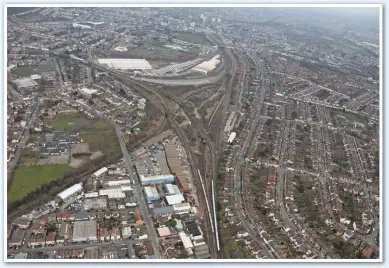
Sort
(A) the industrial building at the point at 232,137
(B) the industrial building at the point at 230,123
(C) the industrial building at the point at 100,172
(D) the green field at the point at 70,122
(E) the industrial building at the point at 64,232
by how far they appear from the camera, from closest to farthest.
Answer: (E) the industrial building at the point at 64,232
(C) the industrial building at the point at 100,172
(D) the green field at the point at 70,122
(A) the industrial building at the point at 232,137
(B) the industrial building at the point at 230,123

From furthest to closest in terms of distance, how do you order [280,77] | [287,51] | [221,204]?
[287,51] < [280,77] < [221,204]

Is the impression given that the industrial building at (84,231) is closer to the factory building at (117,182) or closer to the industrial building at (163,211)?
the industrial building at (163,211)

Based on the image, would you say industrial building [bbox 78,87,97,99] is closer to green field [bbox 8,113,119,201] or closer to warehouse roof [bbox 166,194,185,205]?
green field [bbox 8,113,119,201]

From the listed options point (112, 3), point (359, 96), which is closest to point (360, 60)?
point (359, 96)

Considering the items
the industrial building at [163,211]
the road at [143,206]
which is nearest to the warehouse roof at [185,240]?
the road at [143,206]

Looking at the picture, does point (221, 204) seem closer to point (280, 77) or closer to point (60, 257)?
point (60, 257)

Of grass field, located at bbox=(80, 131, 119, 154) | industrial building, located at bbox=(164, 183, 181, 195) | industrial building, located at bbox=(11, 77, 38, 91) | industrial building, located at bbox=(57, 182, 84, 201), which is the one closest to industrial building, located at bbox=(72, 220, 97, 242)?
industrial building, located at bbox=(57, 182, 84, 201)
